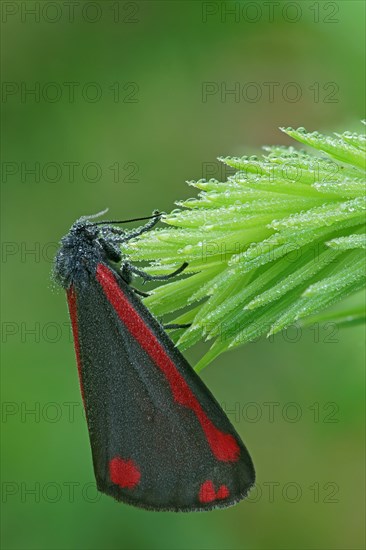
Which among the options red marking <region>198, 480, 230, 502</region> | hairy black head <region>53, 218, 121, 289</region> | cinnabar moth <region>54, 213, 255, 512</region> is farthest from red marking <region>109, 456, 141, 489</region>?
hairy black head <region>53, 218, 121, 289</region>

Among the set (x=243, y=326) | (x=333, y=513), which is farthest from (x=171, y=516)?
(x=243, y=326)

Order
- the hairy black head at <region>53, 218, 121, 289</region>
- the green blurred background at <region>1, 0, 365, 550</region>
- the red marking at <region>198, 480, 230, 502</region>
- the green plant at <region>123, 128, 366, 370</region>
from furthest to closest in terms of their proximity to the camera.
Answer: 1. the green blurred background at <region>1, 0, 365, 550</region>
2. the hairy black head at <region>53, 218, 121, 289</region>
3. the red marking at <region>198, 480, 230, 502</region>
4. the green plant at <region>123, 128, 366, 370</region>

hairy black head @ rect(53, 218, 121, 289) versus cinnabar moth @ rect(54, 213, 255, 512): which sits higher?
hairy black head @ rect(53, 218, 121, 289)

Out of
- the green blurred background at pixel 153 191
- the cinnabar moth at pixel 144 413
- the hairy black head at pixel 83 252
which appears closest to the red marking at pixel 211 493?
the cinnabar moth at pixel 144 413

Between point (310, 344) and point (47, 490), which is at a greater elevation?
point (310, 344)

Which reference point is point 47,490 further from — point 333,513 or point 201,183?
point 201,183

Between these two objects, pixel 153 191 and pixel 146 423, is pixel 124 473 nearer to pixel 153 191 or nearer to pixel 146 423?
pixel 146 423

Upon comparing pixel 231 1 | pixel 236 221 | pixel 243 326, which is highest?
pixel 231 1

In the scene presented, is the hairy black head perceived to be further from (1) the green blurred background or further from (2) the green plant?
(1) the green blurred background
